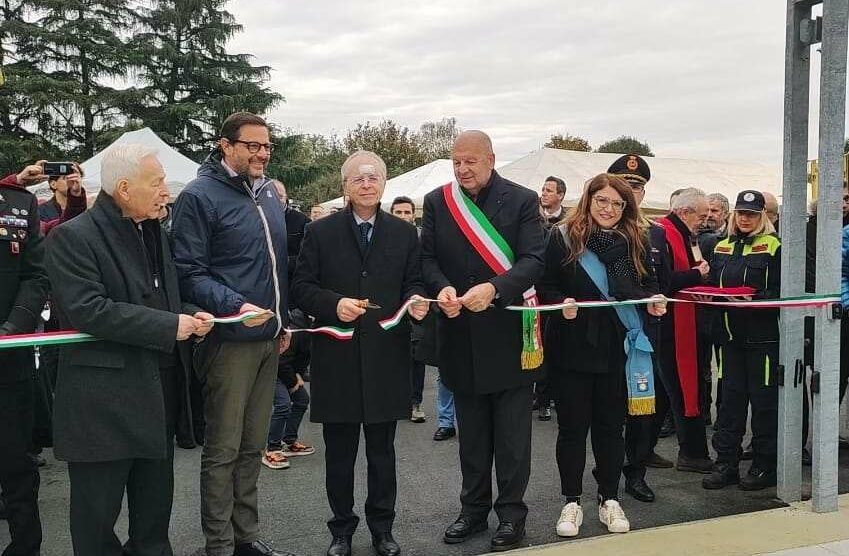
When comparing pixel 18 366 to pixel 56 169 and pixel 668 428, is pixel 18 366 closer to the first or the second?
pixel 56 169

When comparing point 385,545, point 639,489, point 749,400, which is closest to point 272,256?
point 385,545

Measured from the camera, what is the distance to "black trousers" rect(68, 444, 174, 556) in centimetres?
312

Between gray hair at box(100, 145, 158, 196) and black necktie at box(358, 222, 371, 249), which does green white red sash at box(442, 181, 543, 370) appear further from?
gray hair at box(100, 145, 158, 196)

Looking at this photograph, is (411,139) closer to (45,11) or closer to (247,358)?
(45,11)

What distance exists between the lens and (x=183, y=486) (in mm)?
5262

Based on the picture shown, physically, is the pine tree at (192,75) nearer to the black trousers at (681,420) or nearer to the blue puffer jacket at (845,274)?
the black trousers at (681,420)

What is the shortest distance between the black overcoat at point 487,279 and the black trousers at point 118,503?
1.60m

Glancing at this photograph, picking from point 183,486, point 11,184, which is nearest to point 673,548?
point 183,486

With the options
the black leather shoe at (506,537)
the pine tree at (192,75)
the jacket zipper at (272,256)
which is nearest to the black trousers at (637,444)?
the black leather shoe at (506,537)

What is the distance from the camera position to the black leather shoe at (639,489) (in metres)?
4.88

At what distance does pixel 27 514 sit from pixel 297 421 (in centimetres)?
257

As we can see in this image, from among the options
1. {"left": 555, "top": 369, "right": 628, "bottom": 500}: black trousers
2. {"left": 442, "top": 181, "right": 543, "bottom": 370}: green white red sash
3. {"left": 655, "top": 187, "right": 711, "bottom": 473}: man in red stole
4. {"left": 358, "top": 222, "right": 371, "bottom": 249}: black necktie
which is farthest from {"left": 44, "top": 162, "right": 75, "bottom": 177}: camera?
{"left": 655, "top": 187, "right": 711, "bottom": 473}: man in red stole

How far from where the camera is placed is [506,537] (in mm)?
4043

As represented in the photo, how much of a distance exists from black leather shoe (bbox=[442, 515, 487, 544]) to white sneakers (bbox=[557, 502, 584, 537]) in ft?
1.47
